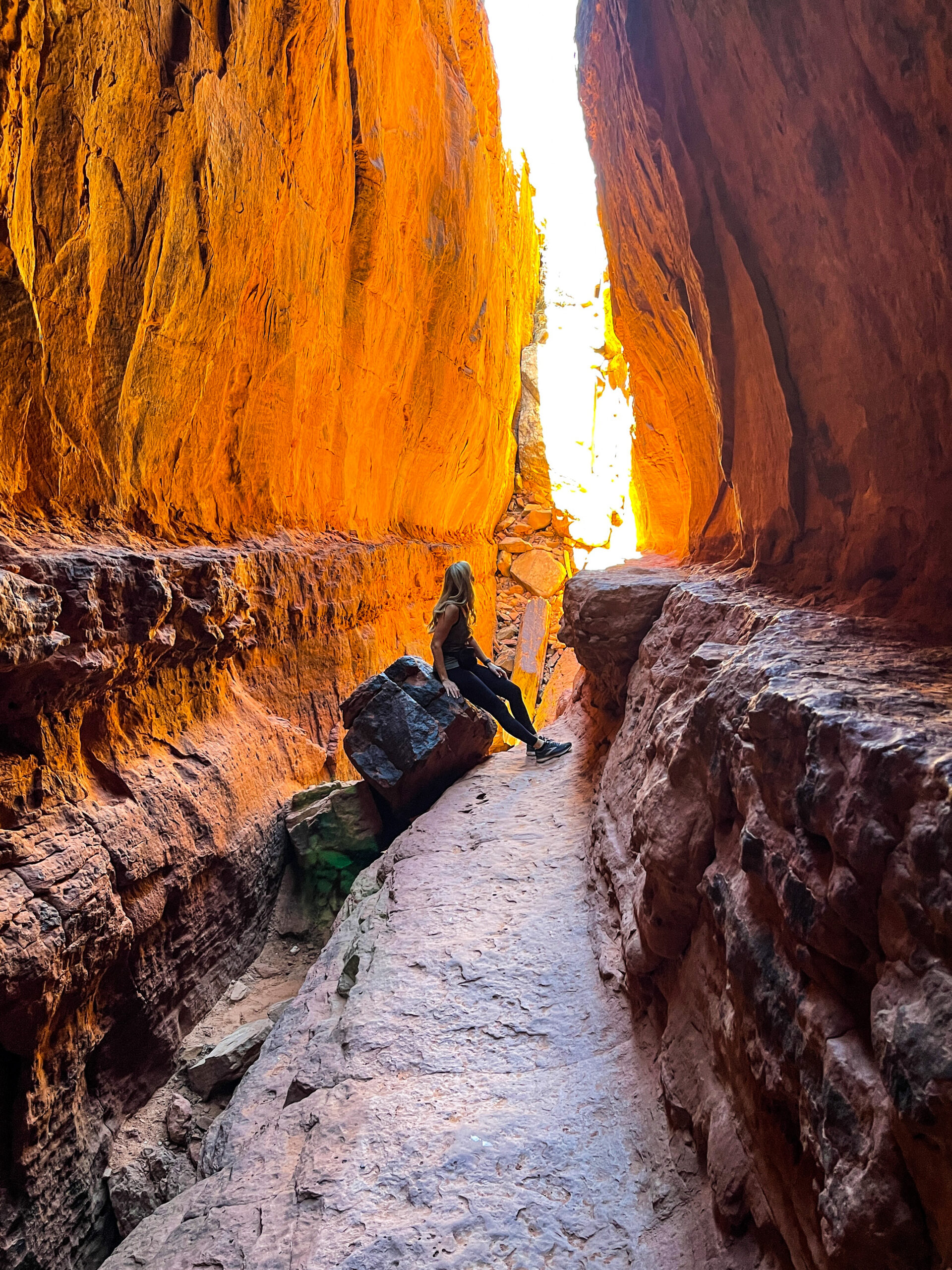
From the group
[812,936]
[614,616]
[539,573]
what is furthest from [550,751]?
[539,573]

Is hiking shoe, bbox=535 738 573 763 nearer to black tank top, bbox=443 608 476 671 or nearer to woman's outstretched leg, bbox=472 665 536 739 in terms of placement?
woman's outstretched leg, bbox=472 665 536 739

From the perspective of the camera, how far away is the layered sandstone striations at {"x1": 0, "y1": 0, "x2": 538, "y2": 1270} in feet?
9.61

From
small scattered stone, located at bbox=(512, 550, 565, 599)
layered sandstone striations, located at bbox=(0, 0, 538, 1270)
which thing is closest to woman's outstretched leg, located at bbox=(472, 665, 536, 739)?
layered sandstone striations, located at bbox=(0, 0, 538, 1270)

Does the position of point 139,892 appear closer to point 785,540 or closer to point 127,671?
point 127,671

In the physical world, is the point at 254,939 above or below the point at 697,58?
below

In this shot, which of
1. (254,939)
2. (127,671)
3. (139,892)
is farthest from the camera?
(254,939)

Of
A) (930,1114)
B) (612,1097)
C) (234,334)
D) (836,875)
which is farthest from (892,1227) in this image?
(234,334)

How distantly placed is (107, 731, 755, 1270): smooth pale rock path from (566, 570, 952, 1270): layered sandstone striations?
193mm

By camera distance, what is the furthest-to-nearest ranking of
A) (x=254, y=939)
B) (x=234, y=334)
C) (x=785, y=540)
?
(x=234, y=334) < (x=254, y=939) < (x=785, y=540)

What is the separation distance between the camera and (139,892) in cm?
344

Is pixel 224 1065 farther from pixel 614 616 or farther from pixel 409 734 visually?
pixel 614 616

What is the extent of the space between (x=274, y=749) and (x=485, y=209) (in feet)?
29.1

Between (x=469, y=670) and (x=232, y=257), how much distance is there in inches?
130

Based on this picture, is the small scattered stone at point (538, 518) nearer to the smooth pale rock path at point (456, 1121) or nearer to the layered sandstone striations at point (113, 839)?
the layered sandstone striations at point (113, 839)
